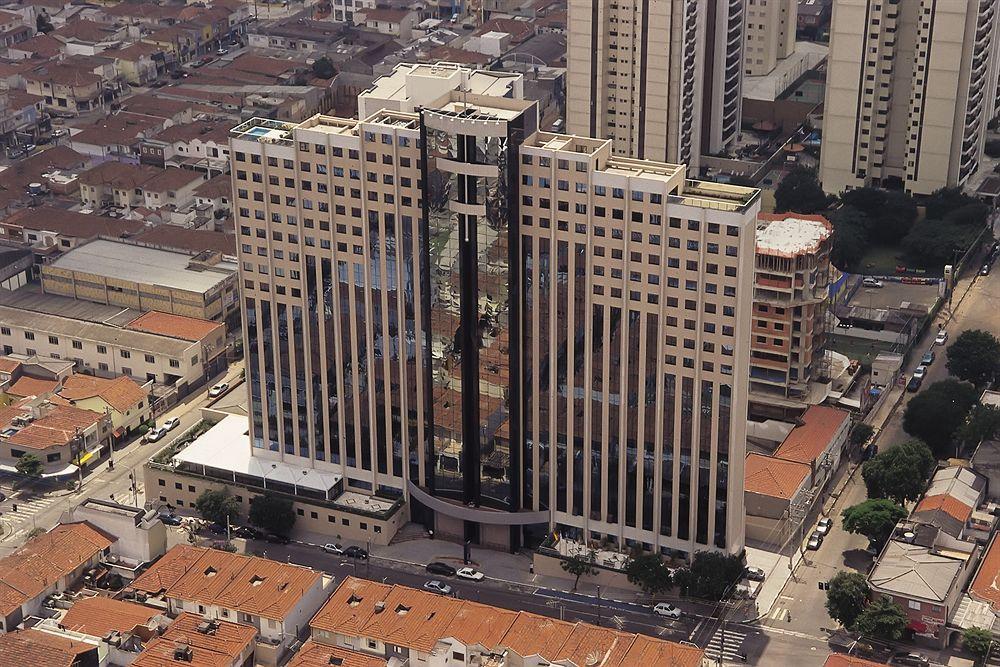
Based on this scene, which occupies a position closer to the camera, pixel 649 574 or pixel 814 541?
pixel 649 574

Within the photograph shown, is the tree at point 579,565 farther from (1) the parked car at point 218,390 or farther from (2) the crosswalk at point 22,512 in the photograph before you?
(2) the crosswalk at point 22,512

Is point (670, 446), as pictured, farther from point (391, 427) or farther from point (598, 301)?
point (391, 427)

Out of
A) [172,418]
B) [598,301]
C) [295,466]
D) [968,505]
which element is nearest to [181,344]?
[172,418]

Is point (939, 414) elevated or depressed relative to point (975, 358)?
depressed

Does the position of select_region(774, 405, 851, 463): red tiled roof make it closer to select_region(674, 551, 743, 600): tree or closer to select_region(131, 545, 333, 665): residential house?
select_region(674, 551, 743, 600): tree

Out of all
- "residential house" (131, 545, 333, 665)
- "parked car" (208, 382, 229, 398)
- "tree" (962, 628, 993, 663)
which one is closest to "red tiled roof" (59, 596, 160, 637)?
"residential house" (131, 545, 333, 665)

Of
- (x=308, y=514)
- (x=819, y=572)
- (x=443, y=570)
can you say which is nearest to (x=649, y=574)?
(x=819, y=572)

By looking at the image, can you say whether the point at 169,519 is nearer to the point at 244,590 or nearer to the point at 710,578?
the point at 244,590
